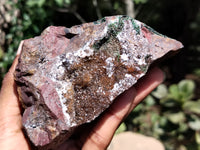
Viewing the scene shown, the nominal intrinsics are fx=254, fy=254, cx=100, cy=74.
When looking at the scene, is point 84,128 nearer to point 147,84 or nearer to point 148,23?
point 147,84

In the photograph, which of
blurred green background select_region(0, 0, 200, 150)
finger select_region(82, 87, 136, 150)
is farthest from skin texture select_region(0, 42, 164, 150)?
blurred green background select_region(0, 0, 200, 150)

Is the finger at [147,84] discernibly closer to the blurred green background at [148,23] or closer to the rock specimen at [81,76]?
the rock specimen at [81,76]

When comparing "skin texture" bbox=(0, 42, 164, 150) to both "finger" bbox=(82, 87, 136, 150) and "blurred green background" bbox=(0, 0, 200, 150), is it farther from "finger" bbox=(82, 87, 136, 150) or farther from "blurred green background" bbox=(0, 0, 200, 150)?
"blurred green background" bbox=(0, 0, 200, 150)

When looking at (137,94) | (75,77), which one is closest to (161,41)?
(137,94)

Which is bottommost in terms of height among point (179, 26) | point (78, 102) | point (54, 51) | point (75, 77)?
point (179, 26)

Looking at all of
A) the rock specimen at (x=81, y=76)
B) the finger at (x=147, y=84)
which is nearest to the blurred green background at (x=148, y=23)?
the finger at (x=147, y=84)

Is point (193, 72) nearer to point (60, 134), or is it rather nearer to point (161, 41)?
point (161, 41)

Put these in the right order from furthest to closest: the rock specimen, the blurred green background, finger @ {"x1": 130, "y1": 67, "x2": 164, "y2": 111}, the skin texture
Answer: the blurred green background < finger @ {"x1": 130, "y1": 67, "x2": 164, "y2": 111} < the skin texture < the rock specimen
